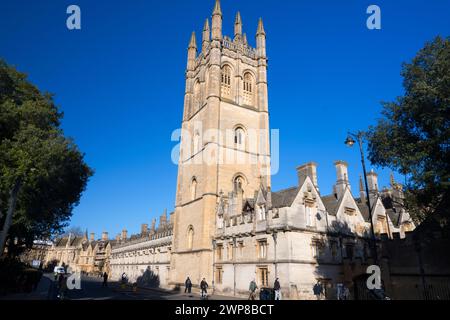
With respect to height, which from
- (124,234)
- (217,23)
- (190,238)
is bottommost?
(190,238)

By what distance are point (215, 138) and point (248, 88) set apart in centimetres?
1194

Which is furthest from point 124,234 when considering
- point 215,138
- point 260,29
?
point 260,29

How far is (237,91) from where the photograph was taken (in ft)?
143

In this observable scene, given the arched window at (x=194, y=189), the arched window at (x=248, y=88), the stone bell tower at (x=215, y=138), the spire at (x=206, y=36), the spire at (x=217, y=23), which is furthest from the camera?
the spire at (x=206, y=36)

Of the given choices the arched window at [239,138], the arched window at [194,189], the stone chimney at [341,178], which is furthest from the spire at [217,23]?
the stone chimney at [341,178]

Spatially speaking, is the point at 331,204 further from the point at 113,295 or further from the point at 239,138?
the point at 113,295

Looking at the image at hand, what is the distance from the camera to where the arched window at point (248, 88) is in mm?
44688

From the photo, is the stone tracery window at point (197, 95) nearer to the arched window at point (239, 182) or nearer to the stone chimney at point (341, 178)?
the arched window at point (239, 182)

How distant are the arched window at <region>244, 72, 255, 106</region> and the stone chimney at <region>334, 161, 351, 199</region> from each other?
17.0 m

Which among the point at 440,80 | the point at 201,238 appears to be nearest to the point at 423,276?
the point at 440,80

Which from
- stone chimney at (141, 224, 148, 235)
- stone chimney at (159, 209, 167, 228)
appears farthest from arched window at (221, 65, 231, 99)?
stone chimney at (141, 224, 148, 235)

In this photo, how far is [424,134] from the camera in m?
17.3
